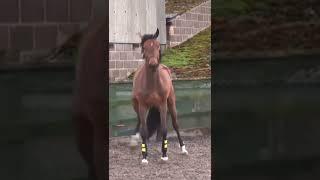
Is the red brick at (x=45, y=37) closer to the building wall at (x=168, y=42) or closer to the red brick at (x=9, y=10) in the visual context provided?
the red brick at (x=9, y=10)

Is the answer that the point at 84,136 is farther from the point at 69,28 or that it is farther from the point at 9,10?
the point at 9,10

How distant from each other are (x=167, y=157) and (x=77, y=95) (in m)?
0.54

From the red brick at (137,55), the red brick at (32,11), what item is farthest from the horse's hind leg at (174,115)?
the red brick at (32,11)

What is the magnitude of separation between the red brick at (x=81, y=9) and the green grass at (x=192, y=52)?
1.70 feet

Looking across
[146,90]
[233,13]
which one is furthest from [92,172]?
[233,13]

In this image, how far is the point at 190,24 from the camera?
2.66 m

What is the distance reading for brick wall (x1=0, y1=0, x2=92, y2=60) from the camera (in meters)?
1.93

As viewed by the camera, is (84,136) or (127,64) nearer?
(84,136)

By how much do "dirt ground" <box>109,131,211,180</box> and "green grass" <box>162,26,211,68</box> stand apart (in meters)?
0.31

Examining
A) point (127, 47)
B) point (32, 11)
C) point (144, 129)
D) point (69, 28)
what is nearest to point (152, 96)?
point (144, 129)

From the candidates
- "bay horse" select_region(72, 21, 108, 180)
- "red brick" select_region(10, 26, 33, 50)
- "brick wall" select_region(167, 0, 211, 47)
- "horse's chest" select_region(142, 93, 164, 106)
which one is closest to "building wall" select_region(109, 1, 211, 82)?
"brick wall" select_region(167, 0, 211, 47)

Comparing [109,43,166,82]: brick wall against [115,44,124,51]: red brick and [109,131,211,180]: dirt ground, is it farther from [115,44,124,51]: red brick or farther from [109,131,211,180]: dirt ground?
[109,131,211,180]: dirt ground

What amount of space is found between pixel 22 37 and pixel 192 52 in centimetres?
81

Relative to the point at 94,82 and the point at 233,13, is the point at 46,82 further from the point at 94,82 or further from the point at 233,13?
the point at 233,13
